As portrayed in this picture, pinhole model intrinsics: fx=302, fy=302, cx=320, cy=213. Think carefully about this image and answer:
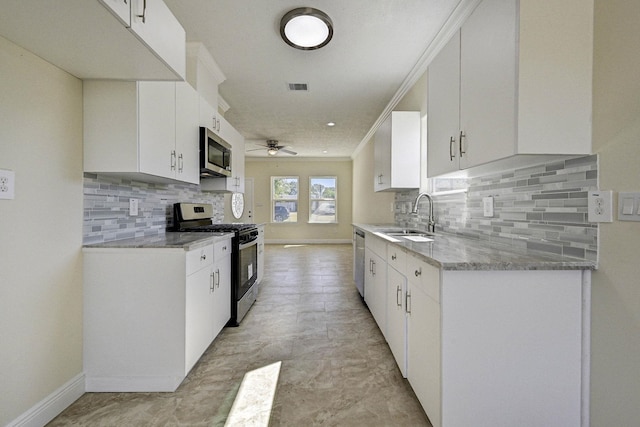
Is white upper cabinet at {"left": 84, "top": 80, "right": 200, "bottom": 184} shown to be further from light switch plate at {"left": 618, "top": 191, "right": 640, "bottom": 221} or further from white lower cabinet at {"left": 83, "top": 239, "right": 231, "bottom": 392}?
light switch plate at {"left": 618, "top": 191, "right": 640, "bottom": 221}

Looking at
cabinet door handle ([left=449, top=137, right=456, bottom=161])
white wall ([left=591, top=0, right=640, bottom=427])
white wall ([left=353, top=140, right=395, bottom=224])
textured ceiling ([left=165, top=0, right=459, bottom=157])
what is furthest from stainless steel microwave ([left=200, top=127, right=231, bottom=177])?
white wall ([left=591, top=0, right=640, bottom=427])

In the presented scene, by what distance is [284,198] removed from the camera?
911cm

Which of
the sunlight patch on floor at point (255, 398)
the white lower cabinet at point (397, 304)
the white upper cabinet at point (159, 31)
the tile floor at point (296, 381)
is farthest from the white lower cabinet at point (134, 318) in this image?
the white lower cabinet at point (397, 304)

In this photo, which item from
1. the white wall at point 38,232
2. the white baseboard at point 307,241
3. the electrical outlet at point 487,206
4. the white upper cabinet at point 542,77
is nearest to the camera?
the white upper cabinet at point 542,77

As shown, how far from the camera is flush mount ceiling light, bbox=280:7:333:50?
2.30m

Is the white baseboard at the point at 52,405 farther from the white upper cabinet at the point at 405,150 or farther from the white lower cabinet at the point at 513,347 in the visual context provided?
the white upper cabinet at the point at 405,150

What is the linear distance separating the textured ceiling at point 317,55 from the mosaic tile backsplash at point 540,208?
4.68 feet

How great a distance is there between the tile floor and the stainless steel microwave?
146cm

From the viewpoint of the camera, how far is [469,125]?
1568mm

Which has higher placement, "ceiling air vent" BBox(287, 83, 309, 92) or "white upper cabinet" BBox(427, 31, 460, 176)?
"ceiling air vent" BBox(287, 83, 309, 92)

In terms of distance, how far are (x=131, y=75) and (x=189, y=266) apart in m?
1.12

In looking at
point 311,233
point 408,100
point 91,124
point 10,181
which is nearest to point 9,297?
point 10,181

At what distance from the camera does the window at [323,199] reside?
9109mm

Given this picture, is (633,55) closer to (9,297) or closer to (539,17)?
(539,17)
